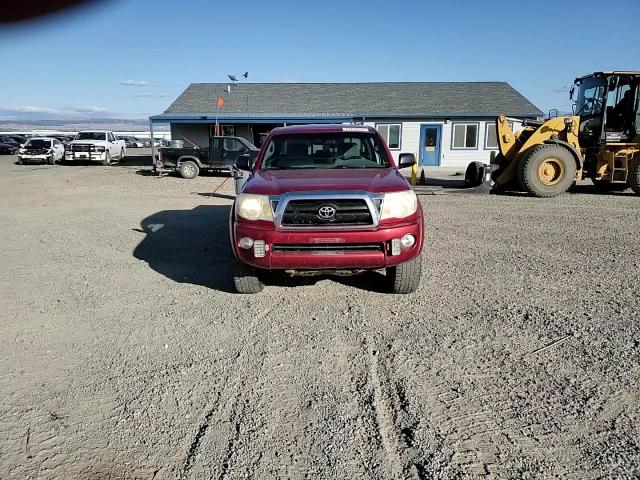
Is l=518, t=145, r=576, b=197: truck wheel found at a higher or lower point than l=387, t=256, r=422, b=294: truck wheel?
higher

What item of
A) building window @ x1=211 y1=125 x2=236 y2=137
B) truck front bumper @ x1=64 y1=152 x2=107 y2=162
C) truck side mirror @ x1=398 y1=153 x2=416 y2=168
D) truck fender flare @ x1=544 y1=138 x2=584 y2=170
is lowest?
truck front bumper @ x1=64 y1=152 x2=107 y2=162

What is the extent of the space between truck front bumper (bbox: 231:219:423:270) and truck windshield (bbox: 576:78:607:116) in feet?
36.1

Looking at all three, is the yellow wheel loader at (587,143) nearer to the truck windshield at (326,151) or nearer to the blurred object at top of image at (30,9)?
the truck windshield at (326,151)

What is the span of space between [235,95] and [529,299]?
25604 mm

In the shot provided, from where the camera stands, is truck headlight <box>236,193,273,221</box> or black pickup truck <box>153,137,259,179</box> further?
black pickup truck <box>153,137,259,179</box>

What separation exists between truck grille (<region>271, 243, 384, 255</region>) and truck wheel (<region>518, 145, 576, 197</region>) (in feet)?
31.1

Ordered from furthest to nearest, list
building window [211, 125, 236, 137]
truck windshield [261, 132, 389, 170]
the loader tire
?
building window [211, 125, 236, 137] < the loader tire < truck windshield [261, 132, 389, 170]

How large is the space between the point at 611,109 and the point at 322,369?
1285 cm

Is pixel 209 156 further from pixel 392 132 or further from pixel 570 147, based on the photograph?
pixel 570 147

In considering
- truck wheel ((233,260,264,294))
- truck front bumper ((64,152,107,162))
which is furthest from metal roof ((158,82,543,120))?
truck wheel ((233,260,264,294))

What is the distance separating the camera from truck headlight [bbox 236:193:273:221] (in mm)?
4824

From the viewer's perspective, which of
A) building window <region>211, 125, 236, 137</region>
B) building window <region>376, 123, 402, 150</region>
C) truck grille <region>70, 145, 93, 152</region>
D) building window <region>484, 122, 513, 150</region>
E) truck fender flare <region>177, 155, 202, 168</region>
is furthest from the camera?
truck grille <region>70, 145, 93, 152</region>

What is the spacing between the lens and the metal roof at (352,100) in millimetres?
25375

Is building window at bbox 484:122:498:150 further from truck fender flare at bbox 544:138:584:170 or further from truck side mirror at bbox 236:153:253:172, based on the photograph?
truck side mirror at bbox 236:153:253:172
